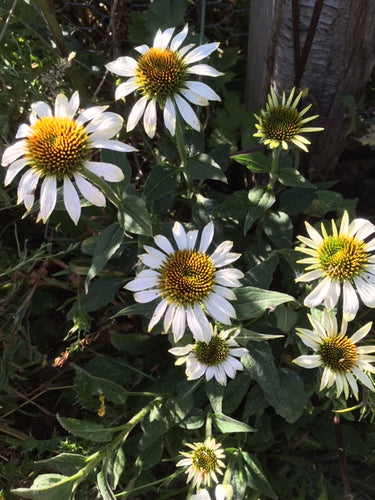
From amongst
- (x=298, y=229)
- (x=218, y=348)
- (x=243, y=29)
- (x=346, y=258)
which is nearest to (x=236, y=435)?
(x=218, y=348)

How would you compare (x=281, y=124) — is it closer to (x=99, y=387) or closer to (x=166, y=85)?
(x=166, y=85)

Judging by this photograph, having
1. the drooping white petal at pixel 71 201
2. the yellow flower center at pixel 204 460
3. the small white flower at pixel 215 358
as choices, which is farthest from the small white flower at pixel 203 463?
the drooping white petal at pixel 71 201

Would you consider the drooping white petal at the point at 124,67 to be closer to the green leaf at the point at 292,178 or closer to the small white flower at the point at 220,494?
the green leaf at the point at 292,178

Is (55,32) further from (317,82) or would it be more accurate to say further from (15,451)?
(15,451)

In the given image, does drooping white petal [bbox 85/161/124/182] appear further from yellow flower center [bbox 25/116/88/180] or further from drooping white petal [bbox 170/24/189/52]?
drooping white petal [bbox 170/24/189/52]

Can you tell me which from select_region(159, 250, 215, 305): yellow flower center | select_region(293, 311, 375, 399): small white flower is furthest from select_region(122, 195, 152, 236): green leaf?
select_region(293, 311, 375, 399): small white flower

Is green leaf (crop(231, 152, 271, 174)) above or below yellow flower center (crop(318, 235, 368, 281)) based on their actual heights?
above

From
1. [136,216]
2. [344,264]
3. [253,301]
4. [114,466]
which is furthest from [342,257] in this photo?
[114,466]
